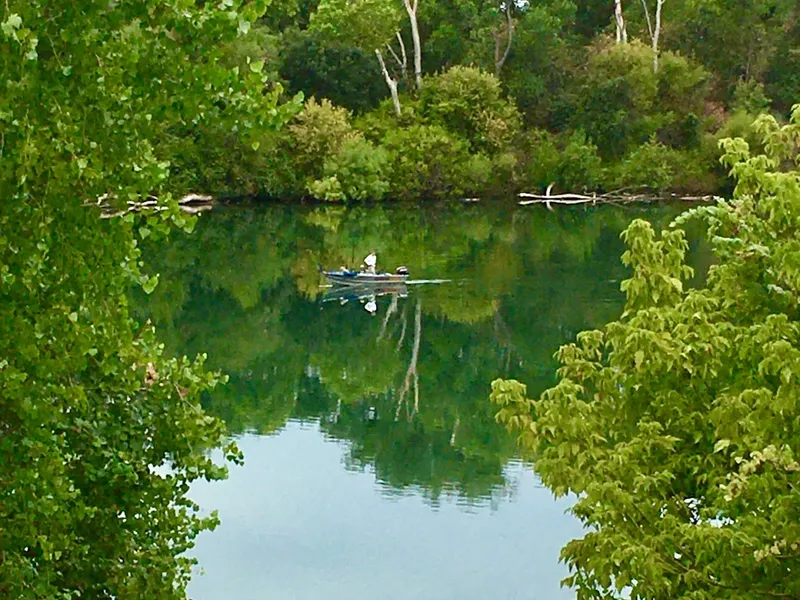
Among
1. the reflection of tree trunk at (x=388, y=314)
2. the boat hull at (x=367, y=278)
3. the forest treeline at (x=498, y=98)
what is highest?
the forest treeline at (x=498, y=98)

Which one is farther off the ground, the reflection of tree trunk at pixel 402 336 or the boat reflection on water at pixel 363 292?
the boat reflection on water at pixel 363 292

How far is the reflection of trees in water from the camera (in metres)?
17.0

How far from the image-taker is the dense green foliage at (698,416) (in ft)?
19.1

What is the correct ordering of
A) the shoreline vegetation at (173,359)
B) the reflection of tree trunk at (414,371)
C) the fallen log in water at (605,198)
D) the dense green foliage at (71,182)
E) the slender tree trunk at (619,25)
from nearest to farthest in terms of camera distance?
the dense green foliage at (71,182), the shoreline vegetation at (173,359), the reflection of tree trunk at (414,371), the fallen log in water at (605,198), the slender tree trunk at (619,25)

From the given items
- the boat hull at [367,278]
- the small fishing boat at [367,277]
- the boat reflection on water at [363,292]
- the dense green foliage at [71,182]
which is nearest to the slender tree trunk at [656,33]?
the small fishing boat at [367,277]

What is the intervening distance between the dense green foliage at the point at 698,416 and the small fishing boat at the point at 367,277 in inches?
781

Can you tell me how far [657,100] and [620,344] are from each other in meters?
46.2

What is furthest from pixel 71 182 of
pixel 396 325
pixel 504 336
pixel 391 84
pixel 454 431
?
pixel 391 84

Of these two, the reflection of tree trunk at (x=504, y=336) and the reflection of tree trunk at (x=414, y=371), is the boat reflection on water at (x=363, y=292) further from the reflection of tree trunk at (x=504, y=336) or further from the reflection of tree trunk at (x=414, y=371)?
the reflection of tree trunk at (x=504, y=336)

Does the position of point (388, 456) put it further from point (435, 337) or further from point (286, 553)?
point (435, 337)

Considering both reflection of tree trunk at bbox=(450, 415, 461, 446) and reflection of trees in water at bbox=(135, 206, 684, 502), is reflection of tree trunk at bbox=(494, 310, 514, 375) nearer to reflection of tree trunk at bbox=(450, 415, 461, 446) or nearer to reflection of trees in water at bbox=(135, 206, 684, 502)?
reflection of trees in water at bbox=(135, 206, 684, 502)

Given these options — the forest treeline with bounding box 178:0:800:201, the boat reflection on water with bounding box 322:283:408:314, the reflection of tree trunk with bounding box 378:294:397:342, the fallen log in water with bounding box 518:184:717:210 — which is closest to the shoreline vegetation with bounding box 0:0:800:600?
the reflection of tree trunk with bounding box 378:294:397:342

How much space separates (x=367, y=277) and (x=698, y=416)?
68.0ft

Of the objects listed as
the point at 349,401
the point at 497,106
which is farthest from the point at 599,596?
the point at 497,106
